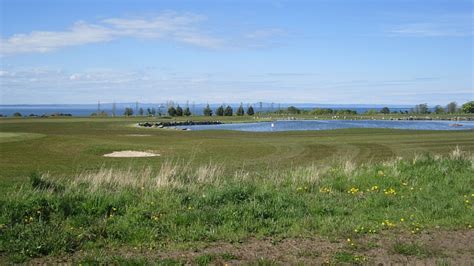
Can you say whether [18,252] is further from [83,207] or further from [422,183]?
[422,183]

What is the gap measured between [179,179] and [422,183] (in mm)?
6879

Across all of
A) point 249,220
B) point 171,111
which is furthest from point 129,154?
point 171,111

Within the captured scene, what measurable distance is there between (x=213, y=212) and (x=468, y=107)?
15767cm

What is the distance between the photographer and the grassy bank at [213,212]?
834 cm

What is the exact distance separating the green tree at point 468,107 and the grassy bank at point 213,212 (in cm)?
14986

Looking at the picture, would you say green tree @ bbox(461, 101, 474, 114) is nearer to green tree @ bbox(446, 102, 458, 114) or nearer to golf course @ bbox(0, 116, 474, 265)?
green tree @ bbox(446, 102, 458, 114)

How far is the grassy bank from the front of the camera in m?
8.34

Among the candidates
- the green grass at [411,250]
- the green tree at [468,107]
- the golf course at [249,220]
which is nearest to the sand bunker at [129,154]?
the golf course at [249,220]

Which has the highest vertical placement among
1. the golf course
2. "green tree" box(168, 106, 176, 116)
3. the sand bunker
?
"green tree" box(168, 106, 176, 116)

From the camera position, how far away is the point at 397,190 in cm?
1302

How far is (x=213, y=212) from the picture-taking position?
988 centimetres

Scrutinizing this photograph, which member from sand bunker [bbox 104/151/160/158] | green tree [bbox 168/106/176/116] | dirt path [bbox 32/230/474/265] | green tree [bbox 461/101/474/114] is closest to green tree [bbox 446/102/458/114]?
green tree [bbox 461/101/474/114]

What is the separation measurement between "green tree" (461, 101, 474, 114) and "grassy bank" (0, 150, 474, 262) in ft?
492

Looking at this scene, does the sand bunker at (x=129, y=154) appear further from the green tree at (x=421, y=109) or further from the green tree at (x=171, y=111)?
the green tree at (x=421, y=109)
